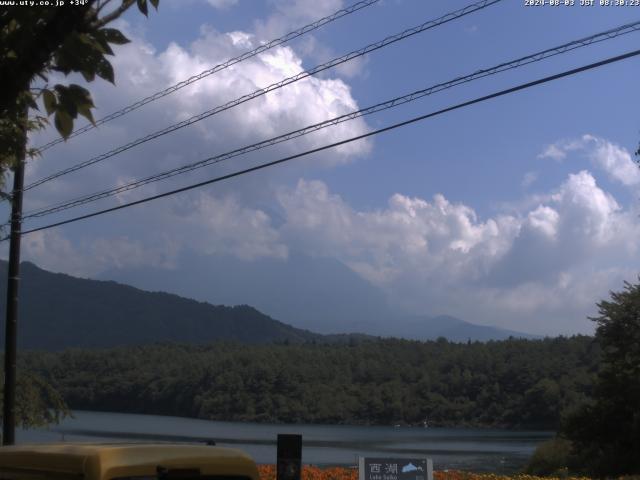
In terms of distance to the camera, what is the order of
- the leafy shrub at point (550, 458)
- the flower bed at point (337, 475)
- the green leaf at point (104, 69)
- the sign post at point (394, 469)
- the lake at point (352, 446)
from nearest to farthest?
the green leaf at point (104, 69) → the sign post at point (394, 469) → the flower bed at point (337, 475) → the lake at point (352, 446) → the leafy shrub at point (550, 458)

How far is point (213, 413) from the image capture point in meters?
48.5

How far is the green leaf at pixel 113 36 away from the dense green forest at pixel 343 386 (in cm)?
4098

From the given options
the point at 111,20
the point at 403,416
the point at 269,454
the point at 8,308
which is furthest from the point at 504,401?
the point at 111,20

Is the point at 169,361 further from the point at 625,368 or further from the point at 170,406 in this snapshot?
the point at 625,368

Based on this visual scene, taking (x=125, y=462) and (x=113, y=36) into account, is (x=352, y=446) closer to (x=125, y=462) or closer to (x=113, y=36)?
(x=125, y=462)

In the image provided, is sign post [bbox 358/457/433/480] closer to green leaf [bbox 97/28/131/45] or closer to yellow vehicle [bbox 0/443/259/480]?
yellow vehicle [bbox 0/443/259/480]

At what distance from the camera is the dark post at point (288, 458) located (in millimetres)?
8875

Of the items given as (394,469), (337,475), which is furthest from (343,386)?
(394,469)

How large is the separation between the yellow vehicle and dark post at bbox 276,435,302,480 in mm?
3093

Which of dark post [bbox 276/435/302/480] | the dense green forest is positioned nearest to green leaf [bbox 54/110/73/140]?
dark post [bbox 276/435/302/480]

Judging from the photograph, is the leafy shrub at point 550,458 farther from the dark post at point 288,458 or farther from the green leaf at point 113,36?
the green leaf at point 113,36

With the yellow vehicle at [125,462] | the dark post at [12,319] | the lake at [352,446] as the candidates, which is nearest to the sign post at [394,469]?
the yellow vehicle at [125,462]

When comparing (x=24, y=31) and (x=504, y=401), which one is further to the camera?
(x=504, y=401)

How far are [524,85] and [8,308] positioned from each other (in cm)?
1081
